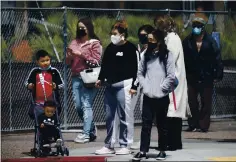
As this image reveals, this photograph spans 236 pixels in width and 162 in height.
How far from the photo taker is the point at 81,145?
1377cm

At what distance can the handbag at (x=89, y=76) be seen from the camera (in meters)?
13.8

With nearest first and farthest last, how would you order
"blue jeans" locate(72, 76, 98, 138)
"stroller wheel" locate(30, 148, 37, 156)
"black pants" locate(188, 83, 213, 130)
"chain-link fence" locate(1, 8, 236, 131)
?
"stroller wheel" locate(30, 148, 37, 156)
"blue jeans" locate(72, 76, 98, 138)
"black pants" locate(188, 83, 213, 130)
"chain-link fence" locate(1, 8, 236, 131)

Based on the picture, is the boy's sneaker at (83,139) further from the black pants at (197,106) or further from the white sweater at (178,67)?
the black pants at (197,106)

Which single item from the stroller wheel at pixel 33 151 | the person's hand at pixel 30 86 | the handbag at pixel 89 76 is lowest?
the stroller wheel at pixel 33 151

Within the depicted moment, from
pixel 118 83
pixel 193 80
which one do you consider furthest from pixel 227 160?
pixel 193 80

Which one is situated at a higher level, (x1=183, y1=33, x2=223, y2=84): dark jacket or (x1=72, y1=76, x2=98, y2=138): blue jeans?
(x1=183, y1=33, x2=223, y2=84): dark jacket

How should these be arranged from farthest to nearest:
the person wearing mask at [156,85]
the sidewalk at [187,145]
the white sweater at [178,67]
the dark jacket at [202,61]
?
1. the dark jacket at [202,61]
2. the white sweater at [178,67]
3. the sidewalk at [187,145]
4. the person wearing mask at [156,85]

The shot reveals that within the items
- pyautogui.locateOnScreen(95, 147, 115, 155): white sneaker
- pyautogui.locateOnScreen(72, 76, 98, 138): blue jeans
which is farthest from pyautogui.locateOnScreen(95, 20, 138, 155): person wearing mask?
pyautogui.locateOnScreen(72, 76, 98, 138): blue jeans

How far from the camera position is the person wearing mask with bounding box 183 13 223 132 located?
15555mm

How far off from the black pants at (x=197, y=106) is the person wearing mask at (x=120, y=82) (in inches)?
138

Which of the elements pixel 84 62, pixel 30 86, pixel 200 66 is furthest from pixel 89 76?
pixel 200 66

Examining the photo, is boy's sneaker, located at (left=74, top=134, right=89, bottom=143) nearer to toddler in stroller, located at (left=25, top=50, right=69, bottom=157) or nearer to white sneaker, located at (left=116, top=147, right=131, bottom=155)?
toddler in stroller, located at (left=25, top=50, right=69, bottom=157)

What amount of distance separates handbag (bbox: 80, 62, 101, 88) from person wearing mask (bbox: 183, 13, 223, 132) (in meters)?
2.31

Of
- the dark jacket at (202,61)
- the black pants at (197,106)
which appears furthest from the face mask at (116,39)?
the black pants at (197,106)
